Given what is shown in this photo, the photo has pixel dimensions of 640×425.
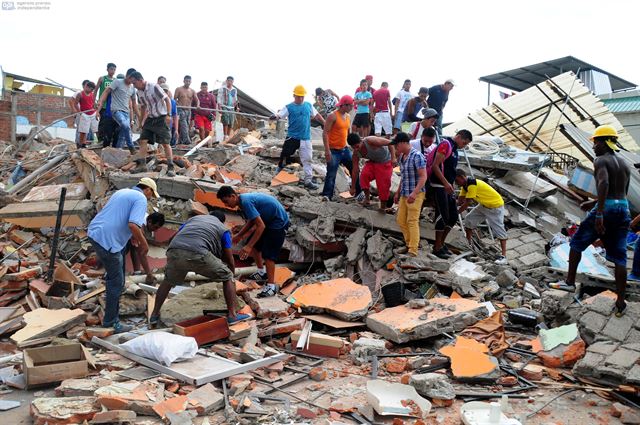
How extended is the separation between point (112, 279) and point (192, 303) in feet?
3.01

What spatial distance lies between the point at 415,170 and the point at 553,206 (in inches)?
194

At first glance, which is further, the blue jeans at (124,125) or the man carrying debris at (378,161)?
the blue jeans at (124,125)

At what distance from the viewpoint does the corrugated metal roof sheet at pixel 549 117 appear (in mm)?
14414

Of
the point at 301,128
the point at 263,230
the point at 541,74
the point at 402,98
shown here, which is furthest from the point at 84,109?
the point at 541,74

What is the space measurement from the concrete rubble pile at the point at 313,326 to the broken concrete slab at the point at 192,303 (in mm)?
24

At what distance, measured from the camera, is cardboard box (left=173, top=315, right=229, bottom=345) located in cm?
545

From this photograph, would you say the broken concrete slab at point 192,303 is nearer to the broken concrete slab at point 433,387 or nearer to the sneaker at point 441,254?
the broken concrete slab at point 433,387

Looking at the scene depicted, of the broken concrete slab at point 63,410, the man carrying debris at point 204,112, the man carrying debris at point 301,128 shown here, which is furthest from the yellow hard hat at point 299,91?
the broken concrete slab at point 63,410

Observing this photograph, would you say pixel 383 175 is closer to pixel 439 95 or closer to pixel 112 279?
pixel 112 279

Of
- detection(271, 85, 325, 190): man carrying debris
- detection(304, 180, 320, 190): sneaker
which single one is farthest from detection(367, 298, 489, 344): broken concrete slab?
detection(271, 85, 325, 190): man carrying debris

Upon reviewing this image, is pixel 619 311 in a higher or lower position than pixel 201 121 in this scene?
lower

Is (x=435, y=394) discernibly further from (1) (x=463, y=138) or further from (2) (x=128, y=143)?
(2) (x=128, y=143)

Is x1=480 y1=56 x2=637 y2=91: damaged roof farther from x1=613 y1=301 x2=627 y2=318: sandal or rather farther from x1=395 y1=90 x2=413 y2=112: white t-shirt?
x1=613 y1=301 x2=627 y2=318: sandal

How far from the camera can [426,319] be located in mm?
5957
